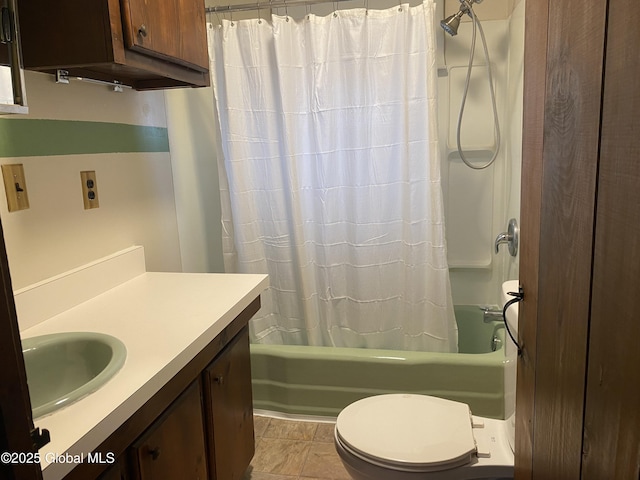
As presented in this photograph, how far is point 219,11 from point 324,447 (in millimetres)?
1997

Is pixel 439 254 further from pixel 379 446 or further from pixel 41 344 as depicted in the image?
pixel 41 344

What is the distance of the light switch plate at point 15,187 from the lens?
1.35 m

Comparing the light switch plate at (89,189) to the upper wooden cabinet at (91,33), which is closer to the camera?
the upper wooden cabinet at (91,33)

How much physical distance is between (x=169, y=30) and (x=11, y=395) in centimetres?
129

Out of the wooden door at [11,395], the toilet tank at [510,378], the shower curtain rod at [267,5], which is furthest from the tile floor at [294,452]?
the shower curtain rod at [267,5]

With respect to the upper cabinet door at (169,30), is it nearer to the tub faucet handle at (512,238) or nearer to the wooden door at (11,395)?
the wooden door at (11,395)

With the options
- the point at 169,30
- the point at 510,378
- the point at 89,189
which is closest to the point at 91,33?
the point at 169,30

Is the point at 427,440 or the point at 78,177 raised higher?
the point at 78,177

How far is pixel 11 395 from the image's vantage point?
51 centimetres

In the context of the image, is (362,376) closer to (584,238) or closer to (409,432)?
(409,432)

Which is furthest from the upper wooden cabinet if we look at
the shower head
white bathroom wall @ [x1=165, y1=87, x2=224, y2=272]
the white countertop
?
the shower head

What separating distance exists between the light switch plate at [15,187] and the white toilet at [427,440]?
1143 millimetres

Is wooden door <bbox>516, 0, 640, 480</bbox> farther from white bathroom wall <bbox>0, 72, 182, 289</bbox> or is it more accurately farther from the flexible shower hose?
the flexible shower hose

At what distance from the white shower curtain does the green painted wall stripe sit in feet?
1.37
